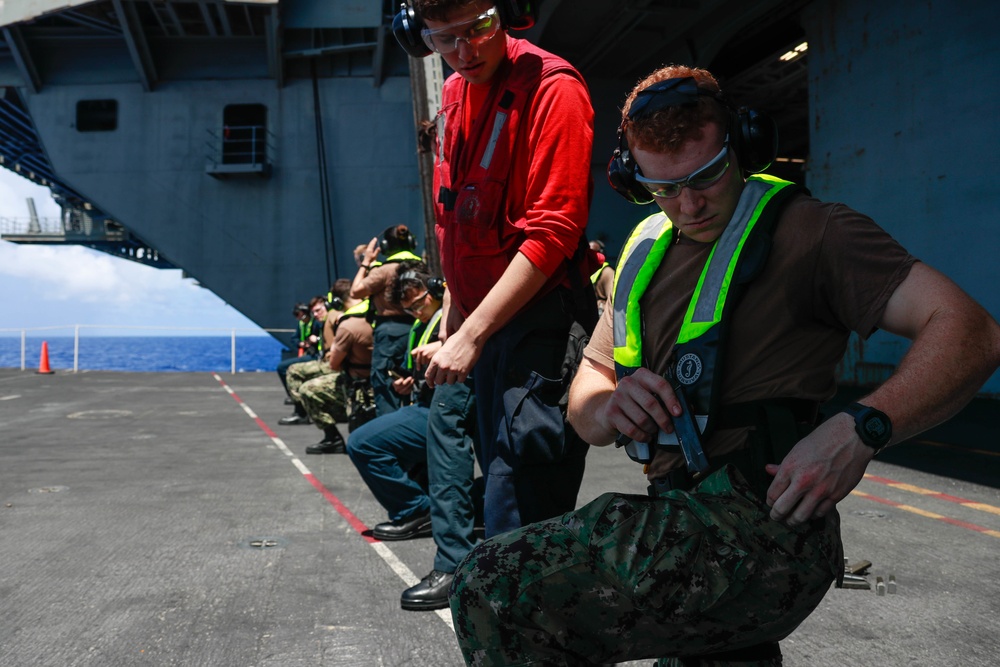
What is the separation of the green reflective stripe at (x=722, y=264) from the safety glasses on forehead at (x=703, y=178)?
74 millimetres

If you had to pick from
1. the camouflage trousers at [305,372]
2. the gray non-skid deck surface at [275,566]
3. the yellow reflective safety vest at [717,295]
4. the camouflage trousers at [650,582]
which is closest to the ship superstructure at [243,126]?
the camouflage trousers at [305,372]

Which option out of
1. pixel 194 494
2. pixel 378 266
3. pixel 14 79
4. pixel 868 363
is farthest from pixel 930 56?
pixel 14 79

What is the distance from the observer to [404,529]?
16.1ft

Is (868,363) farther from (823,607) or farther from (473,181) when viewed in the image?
(473,181)

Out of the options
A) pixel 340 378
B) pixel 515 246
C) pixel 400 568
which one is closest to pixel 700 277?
pixel 515 246

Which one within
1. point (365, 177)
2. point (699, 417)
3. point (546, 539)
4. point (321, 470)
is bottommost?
point (321, 470)

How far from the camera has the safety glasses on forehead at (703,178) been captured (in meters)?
1.54

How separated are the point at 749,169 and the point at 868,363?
1170cm

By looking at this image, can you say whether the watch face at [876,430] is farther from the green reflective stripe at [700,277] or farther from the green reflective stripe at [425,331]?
the green reflective stripe at [425,331]

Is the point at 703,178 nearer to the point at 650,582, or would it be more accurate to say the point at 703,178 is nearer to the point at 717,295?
the point at 717,295

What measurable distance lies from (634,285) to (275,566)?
10.7 feet

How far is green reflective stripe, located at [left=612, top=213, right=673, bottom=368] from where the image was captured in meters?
1.66

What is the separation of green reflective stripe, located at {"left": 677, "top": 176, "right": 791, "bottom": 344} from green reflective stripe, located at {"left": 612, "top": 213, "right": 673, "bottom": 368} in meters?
0.13

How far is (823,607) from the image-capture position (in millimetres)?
3541
